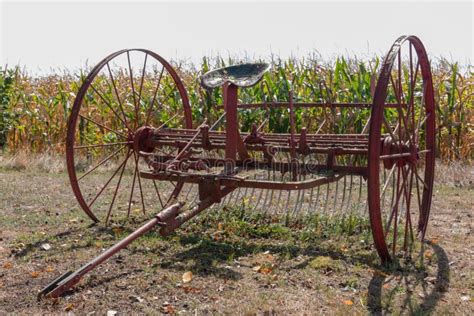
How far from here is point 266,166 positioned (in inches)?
182

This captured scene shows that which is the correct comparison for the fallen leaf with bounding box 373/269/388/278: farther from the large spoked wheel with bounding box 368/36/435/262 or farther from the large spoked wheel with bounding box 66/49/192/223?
the large spoked wheel with bounding box 66/49/192/223

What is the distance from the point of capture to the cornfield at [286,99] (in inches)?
312

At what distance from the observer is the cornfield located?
312 inches

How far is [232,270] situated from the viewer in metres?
3.93

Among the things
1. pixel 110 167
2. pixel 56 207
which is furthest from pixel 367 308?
pixel 110 167

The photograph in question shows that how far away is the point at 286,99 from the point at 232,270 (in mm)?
4610

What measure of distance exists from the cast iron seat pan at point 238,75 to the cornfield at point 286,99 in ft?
9.18

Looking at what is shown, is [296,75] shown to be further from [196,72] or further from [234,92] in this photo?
[234,92]

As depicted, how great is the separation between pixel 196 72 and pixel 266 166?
5.21 metres

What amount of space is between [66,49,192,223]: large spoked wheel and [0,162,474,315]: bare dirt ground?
0.65 m

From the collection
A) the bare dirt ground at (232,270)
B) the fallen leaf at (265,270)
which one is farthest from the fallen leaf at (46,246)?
the fallen leaf at (265,270)

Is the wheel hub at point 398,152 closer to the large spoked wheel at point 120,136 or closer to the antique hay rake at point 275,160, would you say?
the antique hay rake at point 275,160

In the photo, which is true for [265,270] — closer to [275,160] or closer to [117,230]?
[275,160]

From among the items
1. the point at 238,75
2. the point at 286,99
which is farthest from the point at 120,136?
the point at 238,75
